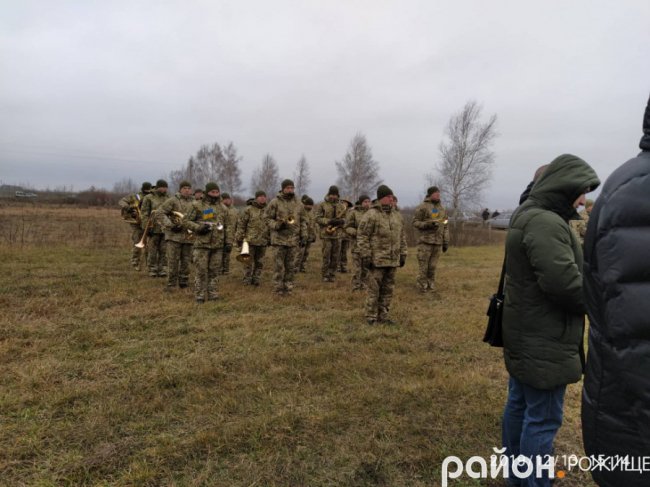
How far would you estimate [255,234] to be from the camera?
9430 mm

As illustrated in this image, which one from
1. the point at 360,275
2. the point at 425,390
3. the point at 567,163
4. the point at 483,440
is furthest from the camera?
the point at 360,275

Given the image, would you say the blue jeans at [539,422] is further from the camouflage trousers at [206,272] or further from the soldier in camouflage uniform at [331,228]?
the soldier in camouflage uniform at [331,228]

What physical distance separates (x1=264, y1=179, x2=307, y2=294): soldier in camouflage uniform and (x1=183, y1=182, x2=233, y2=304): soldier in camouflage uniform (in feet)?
3.95

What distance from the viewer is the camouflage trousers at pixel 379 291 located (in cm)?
662

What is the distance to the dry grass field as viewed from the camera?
3.00m

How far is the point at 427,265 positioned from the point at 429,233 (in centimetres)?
81

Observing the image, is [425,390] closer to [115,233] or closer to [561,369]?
[561,369]

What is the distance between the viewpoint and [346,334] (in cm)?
608

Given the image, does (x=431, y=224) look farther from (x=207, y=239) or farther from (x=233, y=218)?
(x=207, y=239)

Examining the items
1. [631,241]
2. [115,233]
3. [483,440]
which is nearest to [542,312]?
[631,241]

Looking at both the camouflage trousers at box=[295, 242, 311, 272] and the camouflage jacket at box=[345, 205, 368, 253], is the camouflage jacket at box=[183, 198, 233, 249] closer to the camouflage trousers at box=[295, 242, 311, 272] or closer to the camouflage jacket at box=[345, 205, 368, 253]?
the camouflage jacket at box=[345, 205, 368, 253]

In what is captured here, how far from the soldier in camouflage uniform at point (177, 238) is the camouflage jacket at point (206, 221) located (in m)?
0.58

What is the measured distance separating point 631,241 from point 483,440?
2.77m

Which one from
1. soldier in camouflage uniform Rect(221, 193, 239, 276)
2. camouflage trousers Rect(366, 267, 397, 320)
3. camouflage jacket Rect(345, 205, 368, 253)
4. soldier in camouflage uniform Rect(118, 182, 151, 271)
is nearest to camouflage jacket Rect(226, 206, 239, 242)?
soldier in camouflage uniform Rect(221, 193, 239, 276)
